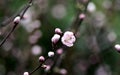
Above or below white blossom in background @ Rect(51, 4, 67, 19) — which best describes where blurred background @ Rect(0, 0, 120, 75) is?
below

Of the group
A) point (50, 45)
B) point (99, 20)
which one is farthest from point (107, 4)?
point (50, 45)

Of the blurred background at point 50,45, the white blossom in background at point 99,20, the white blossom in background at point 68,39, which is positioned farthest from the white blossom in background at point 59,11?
the white blossom in background at point 68,39

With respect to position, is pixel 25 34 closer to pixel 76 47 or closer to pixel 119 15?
pixel 76 47

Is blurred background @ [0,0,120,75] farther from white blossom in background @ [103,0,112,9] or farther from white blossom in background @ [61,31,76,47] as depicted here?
white blossom in background @ [61,31,76,47]

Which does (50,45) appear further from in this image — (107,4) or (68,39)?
(68,39)

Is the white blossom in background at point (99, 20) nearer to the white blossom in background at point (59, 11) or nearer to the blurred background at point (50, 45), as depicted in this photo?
the blurred background at point (50, 45)

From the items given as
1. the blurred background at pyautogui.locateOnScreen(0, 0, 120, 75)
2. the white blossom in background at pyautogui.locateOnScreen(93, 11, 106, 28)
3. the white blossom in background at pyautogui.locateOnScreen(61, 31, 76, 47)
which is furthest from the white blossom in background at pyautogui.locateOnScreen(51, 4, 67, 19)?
the white blossom in background at pyautogui.locateOnScreen(61, 31, 76, 47)

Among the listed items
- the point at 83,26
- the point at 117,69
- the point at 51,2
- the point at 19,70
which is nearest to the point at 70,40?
the point at 19,70
